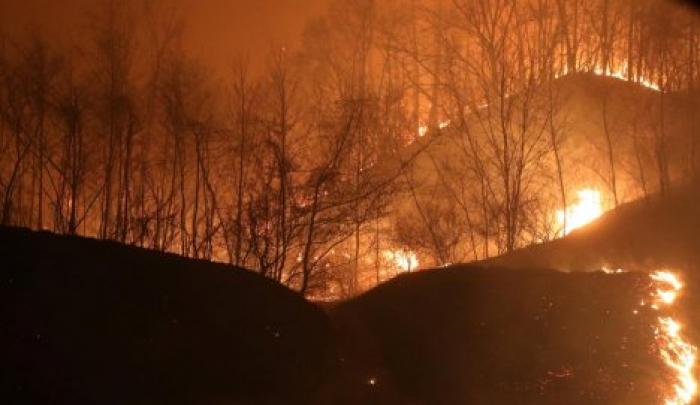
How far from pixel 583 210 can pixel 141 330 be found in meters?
21.8

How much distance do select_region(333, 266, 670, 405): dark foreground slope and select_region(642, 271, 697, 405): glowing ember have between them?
19 centimetres

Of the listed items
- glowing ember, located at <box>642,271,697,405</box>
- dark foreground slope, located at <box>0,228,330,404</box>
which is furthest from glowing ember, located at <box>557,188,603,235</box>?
dark foreground slope, located at <box>0,228,330,404</box>

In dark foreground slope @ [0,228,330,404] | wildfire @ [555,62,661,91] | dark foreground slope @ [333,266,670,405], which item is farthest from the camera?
wildfire @ [555,62,661,91]

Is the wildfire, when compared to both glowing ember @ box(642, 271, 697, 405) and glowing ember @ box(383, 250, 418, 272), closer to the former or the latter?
glowing ember @ box(383, 250, 418, 272)

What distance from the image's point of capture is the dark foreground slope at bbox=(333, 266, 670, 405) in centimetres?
1125

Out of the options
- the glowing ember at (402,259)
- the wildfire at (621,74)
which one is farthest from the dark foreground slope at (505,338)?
the wildfire at (621,74)

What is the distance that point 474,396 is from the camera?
1114cm

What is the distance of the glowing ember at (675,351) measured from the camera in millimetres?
11055

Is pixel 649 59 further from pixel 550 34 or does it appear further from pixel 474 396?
pixel 474 396

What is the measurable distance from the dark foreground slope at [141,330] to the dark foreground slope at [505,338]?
135 centimetres

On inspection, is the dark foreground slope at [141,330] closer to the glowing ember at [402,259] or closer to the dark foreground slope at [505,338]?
the dark foreground slope at [505,338]

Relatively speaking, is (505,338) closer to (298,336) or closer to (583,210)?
(298,336)

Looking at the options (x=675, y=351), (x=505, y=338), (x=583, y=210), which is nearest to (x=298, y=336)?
(x=505, y=338)

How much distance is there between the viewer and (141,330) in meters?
8.95
